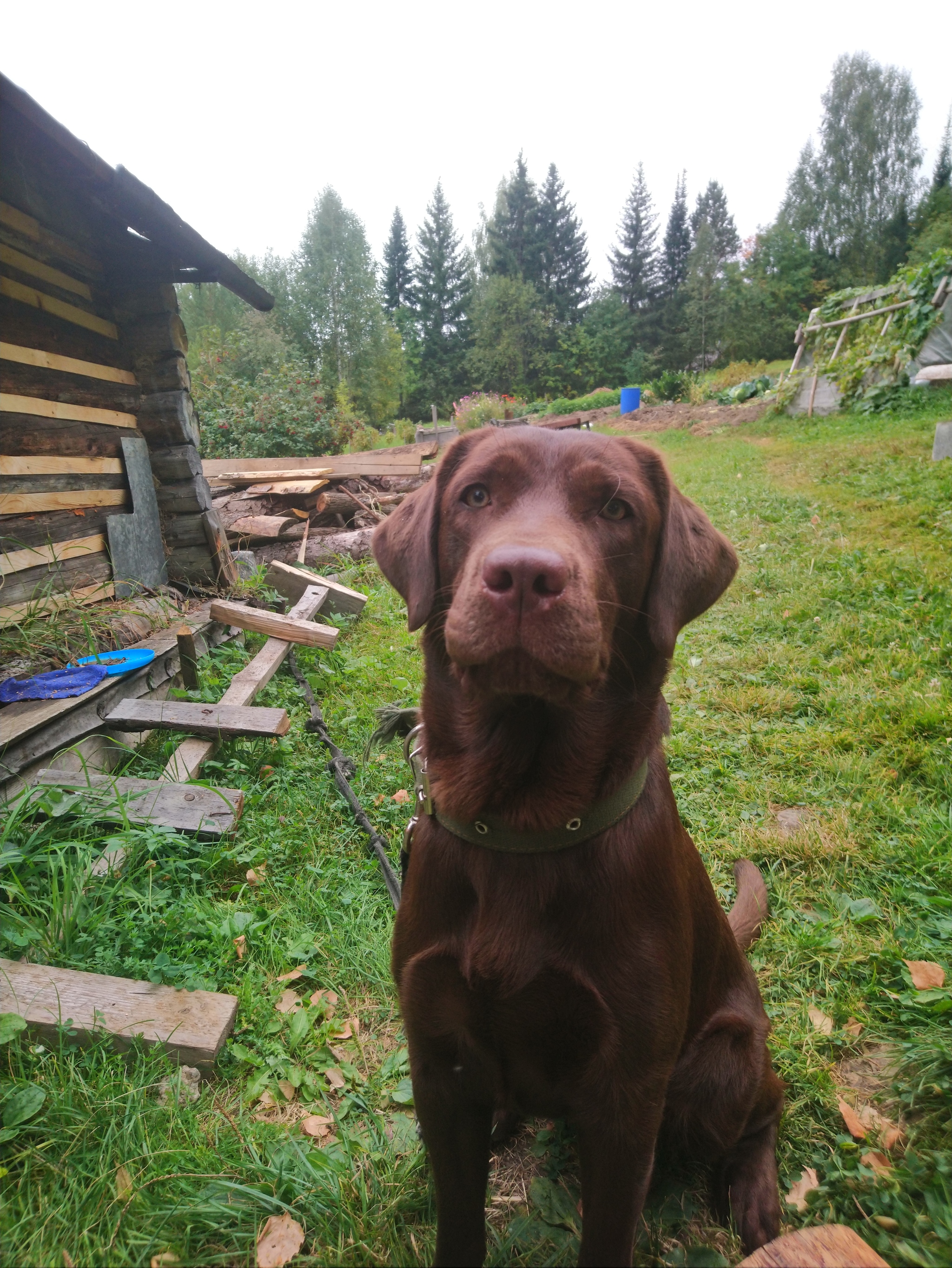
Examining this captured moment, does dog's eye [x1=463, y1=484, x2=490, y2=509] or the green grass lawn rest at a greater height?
dog's eye [x1=463, y1=484, x2=490, y2=509]

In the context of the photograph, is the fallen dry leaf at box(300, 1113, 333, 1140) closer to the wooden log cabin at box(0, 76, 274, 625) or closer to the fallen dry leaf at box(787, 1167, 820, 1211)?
the fallen dry leaf at box(787, 1167, 820, 1211)

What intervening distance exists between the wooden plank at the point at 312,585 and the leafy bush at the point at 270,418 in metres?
7.94

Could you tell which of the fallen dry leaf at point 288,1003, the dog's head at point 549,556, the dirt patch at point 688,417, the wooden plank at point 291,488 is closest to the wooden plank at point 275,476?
the wooden plank at point 291,488

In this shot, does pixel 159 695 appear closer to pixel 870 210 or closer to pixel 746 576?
pixel 746 576

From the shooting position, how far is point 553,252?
51375 mm

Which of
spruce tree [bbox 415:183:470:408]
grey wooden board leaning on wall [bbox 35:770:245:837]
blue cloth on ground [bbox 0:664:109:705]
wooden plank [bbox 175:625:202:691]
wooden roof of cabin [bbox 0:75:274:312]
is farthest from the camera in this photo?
spruce tree [bbox 415:183:470:408]

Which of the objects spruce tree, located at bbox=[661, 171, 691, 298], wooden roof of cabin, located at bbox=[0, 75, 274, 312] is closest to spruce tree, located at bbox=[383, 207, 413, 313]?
spruce tree, located at bbox=[661, 171, 691, 298]

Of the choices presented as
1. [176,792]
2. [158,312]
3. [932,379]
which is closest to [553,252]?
[932,379]

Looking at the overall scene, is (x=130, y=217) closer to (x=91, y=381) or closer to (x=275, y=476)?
(x=91, y=381)

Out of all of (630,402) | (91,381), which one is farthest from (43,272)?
(630,402)

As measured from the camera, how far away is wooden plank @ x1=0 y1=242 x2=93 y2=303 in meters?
4.09

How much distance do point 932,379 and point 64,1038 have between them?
40.0 ft

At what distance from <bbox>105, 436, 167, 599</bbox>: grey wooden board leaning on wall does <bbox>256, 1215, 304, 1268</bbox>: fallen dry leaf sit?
4312 mm

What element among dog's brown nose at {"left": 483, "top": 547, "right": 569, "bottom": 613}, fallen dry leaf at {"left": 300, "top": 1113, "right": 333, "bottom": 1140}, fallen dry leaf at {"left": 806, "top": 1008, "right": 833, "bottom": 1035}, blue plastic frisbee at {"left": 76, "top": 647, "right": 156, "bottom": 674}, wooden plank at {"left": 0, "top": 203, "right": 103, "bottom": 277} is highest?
wooden plank at {"left": 0, "top": 203, "right": 103, "bottom": 277}
